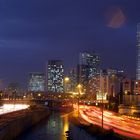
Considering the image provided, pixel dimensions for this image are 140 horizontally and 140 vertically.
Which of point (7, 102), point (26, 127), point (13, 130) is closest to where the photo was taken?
point (13, 130)

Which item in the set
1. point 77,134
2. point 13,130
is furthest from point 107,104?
point 77,134

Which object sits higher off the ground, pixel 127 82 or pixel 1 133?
pixel 127 82

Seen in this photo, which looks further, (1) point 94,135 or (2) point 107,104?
(2) point 107,104

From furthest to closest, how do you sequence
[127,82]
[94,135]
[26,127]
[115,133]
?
[127,82], [26,127], [94,135], [115,133]

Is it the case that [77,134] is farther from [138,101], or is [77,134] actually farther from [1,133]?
[138,101]

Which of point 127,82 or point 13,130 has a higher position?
point 127,82

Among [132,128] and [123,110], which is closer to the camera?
[132,128]

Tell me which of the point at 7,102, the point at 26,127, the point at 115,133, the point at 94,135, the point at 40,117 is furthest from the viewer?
the point at 7,102

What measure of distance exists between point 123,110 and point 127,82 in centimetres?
8074

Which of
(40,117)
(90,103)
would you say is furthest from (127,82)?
(40,117)

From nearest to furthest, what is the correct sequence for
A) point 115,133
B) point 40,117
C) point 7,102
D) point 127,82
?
point 115,133, point 40,117, point 7,102, point 127,82

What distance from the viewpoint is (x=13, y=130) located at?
268ft

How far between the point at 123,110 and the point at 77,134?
4982 centimetres

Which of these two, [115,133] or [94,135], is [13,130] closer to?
[94,135]
